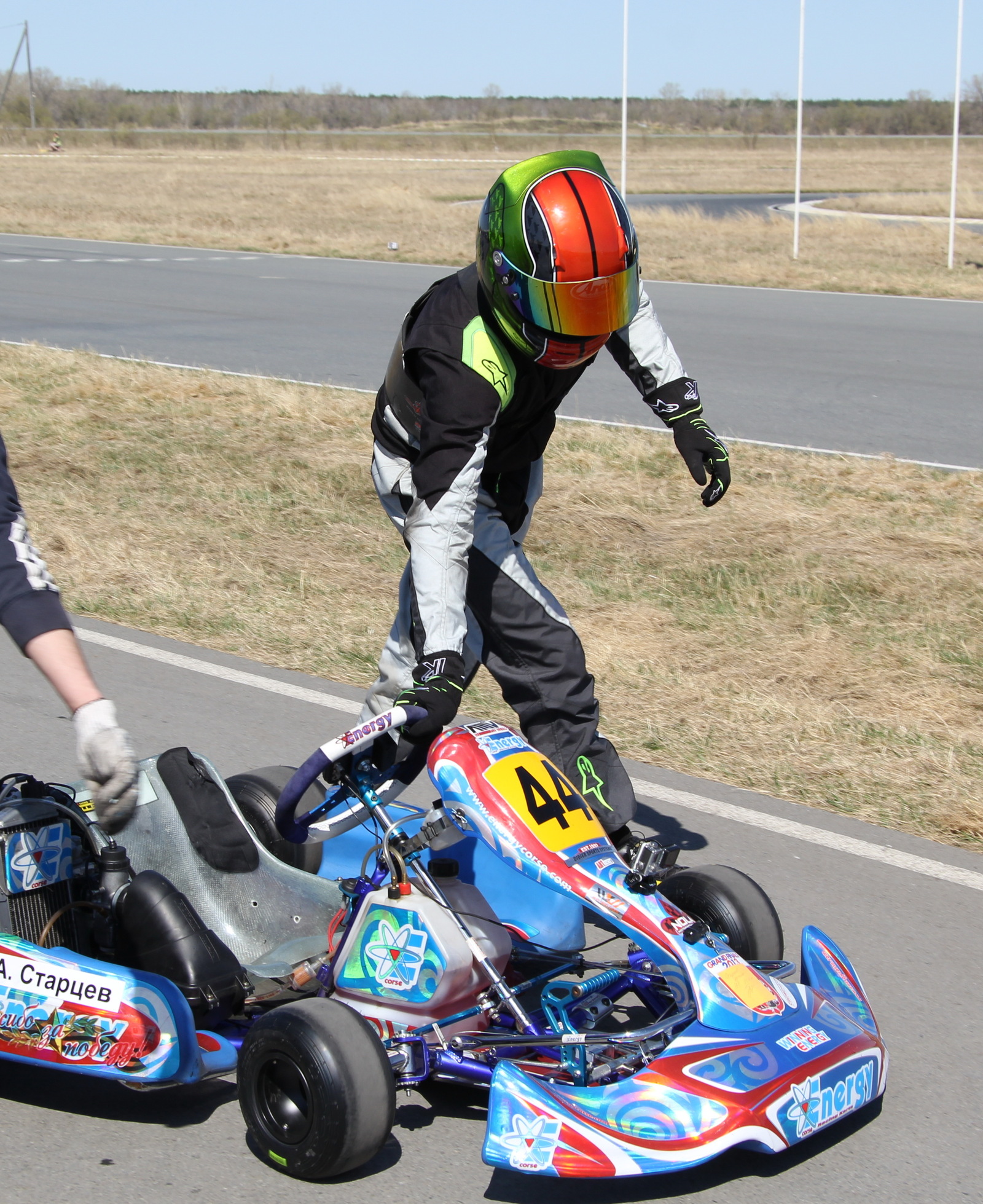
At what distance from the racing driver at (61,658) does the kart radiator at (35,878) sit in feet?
2.05

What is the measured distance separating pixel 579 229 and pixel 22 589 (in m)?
1.47

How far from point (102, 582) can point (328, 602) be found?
45.2 inches

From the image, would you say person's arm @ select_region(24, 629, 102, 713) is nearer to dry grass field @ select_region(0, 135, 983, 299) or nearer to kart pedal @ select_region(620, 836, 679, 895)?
kart pedal @ select_region(620, 836, 679, 895)

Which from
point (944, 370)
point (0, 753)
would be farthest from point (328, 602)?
point (944, 370)

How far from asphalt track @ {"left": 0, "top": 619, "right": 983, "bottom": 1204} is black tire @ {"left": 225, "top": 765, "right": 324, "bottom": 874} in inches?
28.0

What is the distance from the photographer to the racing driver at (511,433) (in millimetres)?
3258

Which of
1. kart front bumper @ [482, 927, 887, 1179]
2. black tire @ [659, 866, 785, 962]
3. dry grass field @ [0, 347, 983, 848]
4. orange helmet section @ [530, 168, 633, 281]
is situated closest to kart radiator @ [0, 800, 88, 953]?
kart front bumper @ [482, 927, 887, 1179]

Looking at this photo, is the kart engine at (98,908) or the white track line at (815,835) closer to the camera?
the kart engine at (98,908)

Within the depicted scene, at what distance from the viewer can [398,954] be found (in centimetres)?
292

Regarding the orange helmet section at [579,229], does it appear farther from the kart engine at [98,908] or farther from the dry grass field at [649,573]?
the dry grass field at [649,573]

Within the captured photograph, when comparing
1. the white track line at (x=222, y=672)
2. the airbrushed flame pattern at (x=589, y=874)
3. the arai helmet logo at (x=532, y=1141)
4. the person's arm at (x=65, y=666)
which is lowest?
the arai helmet logo at (x=532, y=1141)

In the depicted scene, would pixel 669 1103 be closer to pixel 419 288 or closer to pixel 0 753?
pixel 0 753

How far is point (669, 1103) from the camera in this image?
253 cm

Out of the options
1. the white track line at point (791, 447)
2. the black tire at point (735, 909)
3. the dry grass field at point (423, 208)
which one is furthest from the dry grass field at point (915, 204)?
the black tire at point (735, 909)
